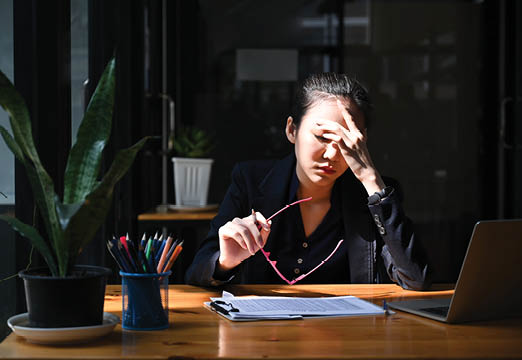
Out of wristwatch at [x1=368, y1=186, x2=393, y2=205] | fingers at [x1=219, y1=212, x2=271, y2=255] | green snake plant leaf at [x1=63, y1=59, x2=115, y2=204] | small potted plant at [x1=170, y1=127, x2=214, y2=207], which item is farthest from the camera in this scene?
small potted plant at [x1=170, y1=127, x2=214, y2=207]

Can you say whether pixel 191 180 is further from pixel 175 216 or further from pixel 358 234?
pixel 358 234

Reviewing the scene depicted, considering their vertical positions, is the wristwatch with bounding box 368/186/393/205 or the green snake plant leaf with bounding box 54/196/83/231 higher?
the green snake plant leaf with bounding box 54/196/83/231

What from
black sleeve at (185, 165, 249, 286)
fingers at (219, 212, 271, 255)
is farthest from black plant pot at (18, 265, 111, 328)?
black sleeve at (185, 165, 249, 286)

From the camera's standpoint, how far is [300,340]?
1.11 m

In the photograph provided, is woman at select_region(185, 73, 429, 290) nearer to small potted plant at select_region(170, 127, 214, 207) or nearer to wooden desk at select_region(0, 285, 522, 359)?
wooden desk at select_region(0, 285, 522, 359)

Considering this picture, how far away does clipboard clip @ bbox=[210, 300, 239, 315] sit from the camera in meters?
1.30

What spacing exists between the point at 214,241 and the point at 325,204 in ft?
1.50

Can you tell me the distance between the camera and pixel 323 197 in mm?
2088

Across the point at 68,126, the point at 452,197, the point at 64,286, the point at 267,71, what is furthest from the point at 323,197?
the point at 452,197

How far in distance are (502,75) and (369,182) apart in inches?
120

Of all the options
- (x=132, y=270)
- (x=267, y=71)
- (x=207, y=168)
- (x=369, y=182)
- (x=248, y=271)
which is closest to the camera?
(x=132, y=270)

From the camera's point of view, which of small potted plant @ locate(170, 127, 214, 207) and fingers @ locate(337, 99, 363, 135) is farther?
small potted plant @ locate(170, 127, 214, 207)

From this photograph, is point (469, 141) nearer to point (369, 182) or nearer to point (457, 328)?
point (369, 182)

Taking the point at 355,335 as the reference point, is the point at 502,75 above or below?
above
